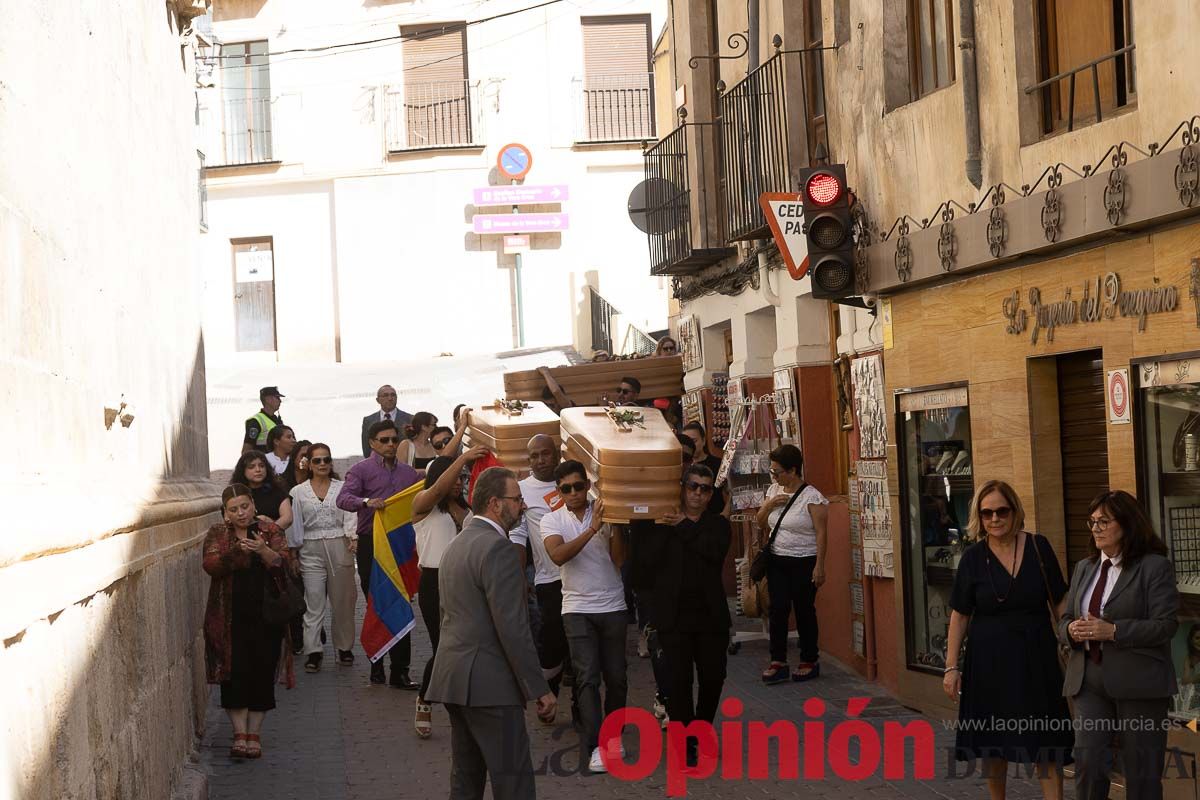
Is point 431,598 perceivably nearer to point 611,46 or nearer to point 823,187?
point 823,187

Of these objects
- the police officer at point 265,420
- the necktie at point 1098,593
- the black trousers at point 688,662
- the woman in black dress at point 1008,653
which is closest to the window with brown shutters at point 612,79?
the police officer at point 265,420

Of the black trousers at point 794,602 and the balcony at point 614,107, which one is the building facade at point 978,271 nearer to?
the black trousers at point 794,602

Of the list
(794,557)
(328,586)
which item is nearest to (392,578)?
(328,586)

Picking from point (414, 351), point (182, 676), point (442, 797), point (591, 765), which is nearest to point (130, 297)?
point (182, 676)

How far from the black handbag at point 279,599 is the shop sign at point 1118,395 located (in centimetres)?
533

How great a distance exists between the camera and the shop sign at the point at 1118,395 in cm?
970

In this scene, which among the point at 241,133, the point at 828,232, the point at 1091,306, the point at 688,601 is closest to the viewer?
the point at 1091,306

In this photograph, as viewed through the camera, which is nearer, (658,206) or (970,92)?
(970,92)

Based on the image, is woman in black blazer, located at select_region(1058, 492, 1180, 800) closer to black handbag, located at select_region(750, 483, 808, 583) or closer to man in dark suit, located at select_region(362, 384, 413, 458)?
black handbag, located at select_region(750, 483, 808, 583)

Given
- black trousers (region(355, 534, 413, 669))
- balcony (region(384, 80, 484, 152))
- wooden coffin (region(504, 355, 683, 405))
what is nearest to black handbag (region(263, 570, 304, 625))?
black trousers (region(355, 534, 413, 669))

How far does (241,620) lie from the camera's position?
11289 mm

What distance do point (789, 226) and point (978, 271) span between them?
9.49 feet

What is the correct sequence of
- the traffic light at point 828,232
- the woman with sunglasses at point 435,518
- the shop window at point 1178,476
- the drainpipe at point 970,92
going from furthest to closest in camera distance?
the traffic light at point 828,232 → the woman with sunglasses at point 435,518 → the drainpipe at point 970,92 → the shop window at point 1178,476

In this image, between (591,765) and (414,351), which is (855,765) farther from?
(414,351)
